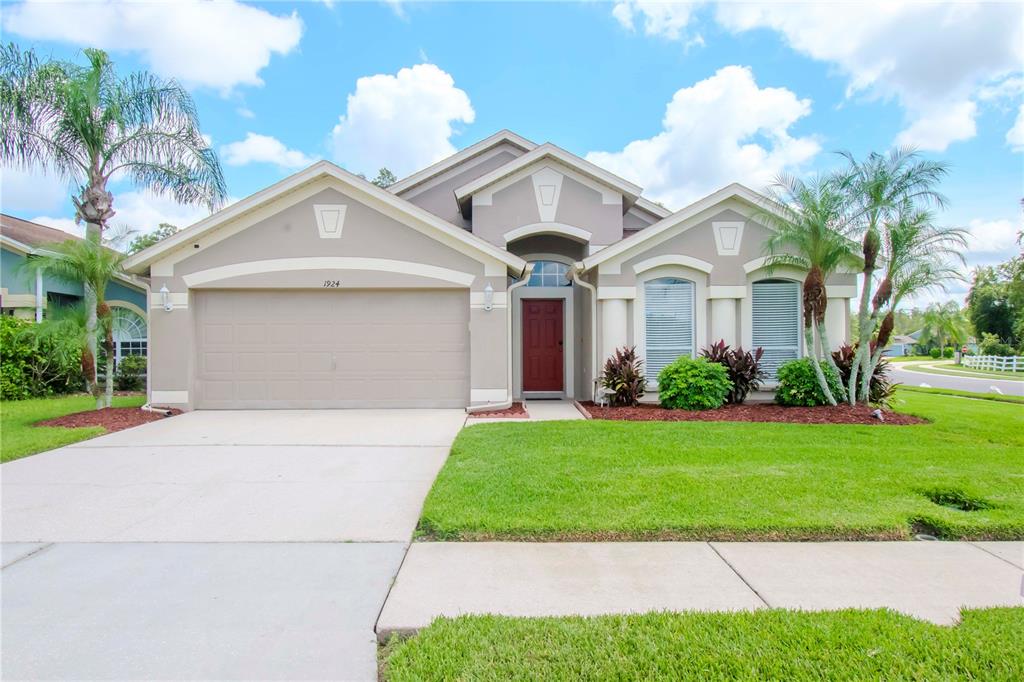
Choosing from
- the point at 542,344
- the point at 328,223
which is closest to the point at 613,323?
the point at 542,344

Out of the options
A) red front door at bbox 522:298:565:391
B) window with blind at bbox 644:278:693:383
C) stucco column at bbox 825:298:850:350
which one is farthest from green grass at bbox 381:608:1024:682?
red front door at bbox 522:298:565:391

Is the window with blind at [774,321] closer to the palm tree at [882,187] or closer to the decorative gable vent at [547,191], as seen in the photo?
the palm tree at [882,187]

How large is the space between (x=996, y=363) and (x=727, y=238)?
7.72m

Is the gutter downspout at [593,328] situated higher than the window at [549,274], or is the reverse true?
the window at [549,274]

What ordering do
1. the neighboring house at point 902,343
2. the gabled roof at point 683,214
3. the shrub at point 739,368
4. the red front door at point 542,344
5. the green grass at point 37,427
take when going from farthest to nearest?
1. the red front door at point 542,344
2. the neighboring house at point 902,343
3. the gabled roof at point 683,214
4. the shrub at point 739,368
5. the green grass at point 37,427

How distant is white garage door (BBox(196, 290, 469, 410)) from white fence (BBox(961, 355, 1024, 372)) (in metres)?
12.0

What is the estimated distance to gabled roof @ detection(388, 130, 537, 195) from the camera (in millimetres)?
14438

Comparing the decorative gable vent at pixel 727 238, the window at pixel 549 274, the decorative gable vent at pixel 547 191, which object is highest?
the decorative gable vent at pixel 547 191

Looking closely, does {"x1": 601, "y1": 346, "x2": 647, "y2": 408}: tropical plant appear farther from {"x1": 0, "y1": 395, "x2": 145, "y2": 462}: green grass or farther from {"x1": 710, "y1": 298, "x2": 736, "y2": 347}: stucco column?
{"x1": 0, "y1": 395, "x2": 145, "y2": 462}: green grass

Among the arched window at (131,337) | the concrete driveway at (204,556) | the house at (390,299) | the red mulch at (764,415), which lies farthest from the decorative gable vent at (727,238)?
the arched window at (131,337)

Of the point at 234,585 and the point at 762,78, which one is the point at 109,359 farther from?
the point at 762,78

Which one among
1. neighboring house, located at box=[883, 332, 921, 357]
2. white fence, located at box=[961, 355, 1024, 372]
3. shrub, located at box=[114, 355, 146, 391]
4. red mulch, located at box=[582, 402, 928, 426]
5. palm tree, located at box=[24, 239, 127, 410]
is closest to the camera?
red mulch, located at box=[582, 402, 928, 426]

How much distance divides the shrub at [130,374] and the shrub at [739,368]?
15.4 meters

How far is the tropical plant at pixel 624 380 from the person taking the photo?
1098 cm
